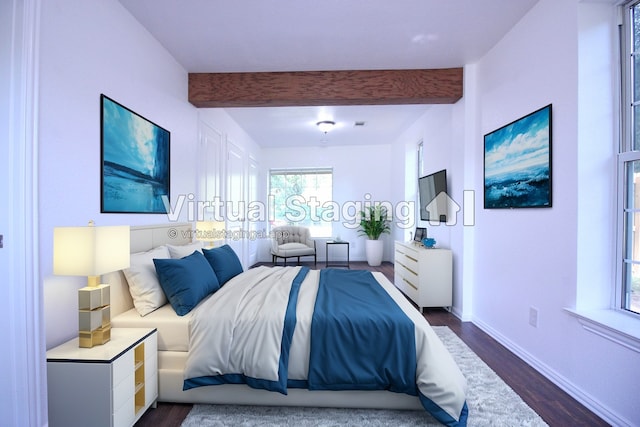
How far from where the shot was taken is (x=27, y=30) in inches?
53.1

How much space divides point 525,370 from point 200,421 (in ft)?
7.48

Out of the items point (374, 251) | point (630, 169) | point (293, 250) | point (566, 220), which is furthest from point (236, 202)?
point (630, 169)

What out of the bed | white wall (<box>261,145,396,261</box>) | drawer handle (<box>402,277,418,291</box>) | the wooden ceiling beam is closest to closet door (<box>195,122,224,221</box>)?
the wooden ceiling beam

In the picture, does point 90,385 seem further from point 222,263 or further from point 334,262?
point 334,262

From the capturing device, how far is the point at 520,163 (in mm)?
2367

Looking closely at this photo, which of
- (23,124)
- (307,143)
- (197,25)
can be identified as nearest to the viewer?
(23,124)

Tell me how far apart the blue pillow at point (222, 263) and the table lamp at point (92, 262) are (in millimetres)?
942

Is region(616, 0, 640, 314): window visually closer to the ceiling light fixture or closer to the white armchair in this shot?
the ceiling light fixture

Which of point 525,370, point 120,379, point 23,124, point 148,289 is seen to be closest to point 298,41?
point 23,124

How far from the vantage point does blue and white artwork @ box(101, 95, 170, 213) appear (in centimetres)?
202

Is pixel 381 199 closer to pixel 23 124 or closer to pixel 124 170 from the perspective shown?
pixel 124 170

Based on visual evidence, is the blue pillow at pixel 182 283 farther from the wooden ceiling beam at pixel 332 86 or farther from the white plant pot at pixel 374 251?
the white plant pot at pixel 374 251

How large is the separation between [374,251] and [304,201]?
6.50 feet

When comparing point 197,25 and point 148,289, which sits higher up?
point 197,25
